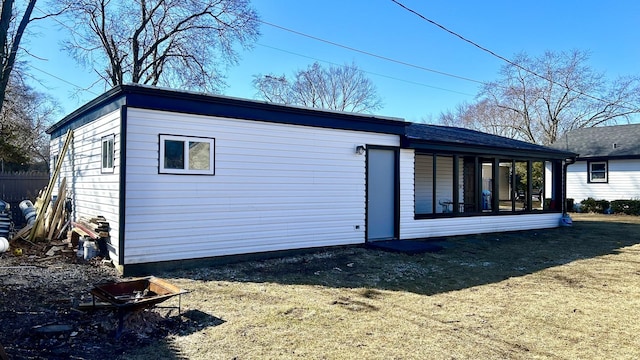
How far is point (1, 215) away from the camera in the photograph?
9.62m

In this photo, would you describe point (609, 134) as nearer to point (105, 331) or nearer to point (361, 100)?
point (361, 100)

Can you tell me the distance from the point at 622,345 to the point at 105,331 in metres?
4.96

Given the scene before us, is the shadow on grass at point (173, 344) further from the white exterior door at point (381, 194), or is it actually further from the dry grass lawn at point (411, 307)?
the white exterior door at point (381, 194)

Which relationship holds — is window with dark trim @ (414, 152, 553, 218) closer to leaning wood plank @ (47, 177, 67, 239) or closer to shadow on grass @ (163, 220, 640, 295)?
shadow on grass @ (163, 220, 640, 295)

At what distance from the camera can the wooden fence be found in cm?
1361

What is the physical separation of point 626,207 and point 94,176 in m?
21.7

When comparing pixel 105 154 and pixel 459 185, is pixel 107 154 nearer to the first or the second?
pixel 105 154

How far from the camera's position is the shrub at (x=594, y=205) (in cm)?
1958

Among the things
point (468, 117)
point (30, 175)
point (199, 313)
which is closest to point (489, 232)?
point (199, 313)

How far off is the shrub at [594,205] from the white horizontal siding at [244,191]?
1592 cm

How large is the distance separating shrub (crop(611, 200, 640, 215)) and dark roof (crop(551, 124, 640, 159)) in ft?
7.20

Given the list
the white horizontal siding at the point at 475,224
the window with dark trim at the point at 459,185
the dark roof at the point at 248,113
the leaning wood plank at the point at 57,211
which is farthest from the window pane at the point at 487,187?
the leaning wood plank at the point at 57,211

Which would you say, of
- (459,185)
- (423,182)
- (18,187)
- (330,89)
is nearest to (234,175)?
(423,182)

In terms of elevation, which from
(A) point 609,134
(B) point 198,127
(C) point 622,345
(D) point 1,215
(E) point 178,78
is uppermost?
(E) point 178,78
